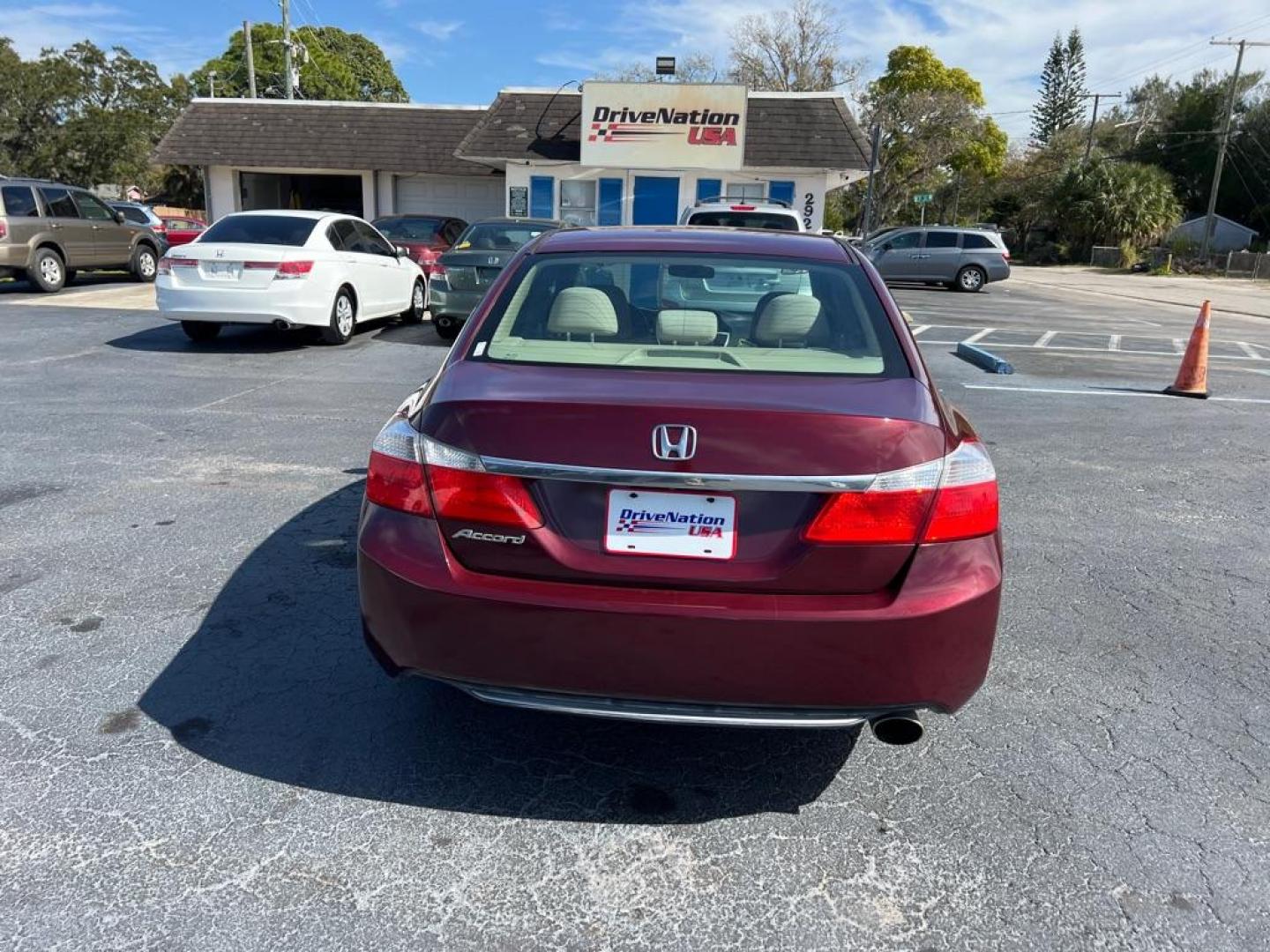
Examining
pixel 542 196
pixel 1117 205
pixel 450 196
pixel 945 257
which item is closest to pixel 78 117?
pixel 450 196

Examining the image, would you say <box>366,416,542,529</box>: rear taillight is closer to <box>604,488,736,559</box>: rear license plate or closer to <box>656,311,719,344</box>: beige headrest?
<box>604,488,736,559</box>: rear license plate

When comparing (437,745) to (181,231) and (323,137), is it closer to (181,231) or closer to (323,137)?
(323,137)

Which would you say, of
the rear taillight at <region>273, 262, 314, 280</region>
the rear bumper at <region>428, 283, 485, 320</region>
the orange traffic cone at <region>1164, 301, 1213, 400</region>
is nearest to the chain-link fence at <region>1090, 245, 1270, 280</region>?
the orange traffic cone at <region>1164, 301, 1213, 400</region>

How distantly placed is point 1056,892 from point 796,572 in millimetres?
1062

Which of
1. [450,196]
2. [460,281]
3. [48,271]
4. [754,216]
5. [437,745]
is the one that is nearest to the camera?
[437,745]

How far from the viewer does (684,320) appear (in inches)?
129

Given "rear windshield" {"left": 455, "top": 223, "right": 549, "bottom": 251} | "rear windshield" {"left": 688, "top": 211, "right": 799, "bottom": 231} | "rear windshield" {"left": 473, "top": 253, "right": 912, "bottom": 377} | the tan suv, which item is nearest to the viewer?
"rear windshield" {"left": 473, "top": 253, "right": 912, "bottom": 377}

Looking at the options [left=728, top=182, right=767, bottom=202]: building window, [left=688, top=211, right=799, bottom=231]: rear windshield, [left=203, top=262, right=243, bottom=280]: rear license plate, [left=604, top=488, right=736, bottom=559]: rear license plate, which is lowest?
[left=604, top=488, right=736, bottom=559]: rear license plate

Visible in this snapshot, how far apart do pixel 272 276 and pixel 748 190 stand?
15796mm

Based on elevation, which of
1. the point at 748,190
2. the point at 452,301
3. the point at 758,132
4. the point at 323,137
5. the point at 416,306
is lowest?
the point at 416,306

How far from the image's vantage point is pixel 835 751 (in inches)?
119

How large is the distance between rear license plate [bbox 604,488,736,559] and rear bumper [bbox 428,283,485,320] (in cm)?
905

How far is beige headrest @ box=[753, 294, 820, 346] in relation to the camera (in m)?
3.19

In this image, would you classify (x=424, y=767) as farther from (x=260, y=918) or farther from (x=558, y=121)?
(x=558, y=121)
